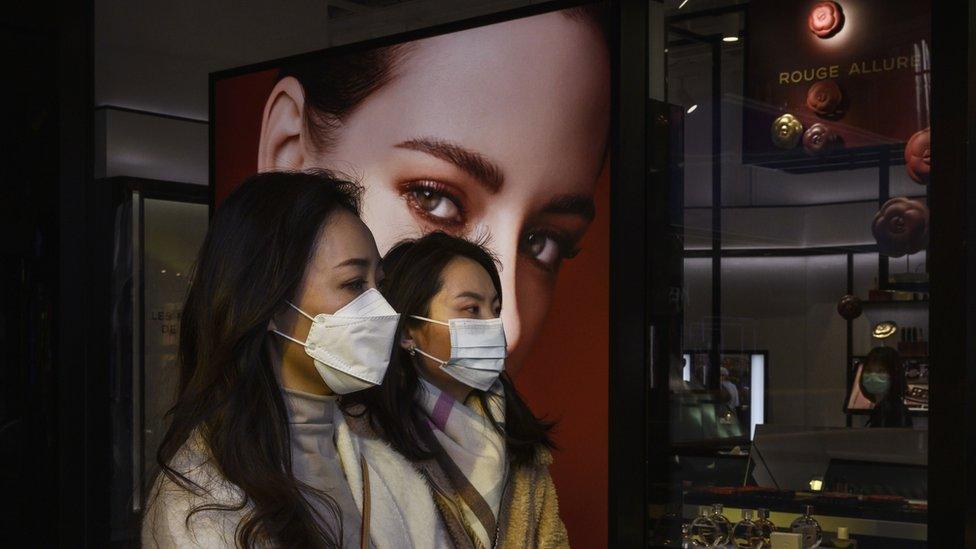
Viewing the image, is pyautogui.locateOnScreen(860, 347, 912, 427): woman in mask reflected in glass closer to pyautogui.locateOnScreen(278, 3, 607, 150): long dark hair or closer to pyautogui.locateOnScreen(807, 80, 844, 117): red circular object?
pyautogui.locateOnScreen(807, 80, 844, 117): red circular object

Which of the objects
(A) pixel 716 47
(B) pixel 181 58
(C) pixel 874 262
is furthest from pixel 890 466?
(B) pixel 181 58

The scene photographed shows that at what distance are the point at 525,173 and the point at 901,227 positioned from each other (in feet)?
4.05

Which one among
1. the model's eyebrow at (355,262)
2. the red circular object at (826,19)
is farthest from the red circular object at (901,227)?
the model's eyebrow at (355,262)

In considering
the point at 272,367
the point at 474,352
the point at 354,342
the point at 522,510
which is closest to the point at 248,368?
the point at 272,367

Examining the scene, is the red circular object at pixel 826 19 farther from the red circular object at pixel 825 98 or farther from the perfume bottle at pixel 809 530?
the perfume bottle at pixel 809 530

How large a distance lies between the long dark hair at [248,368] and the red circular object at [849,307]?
1.40 m

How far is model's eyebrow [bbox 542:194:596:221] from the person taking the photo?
3.61 meters

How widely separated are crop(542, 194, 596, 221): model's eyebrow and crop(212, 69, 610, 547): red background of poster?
1.1 inches

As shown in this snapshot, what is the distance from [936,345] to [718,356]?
2.06 feet

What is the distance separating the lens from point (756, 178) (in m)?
3.24

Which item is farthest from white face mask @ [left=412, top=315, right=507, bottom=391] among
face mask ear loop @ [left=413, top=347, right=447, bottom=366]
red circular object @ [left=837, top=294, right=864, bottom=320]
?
red circular object @ [left=837, top=294, right=864, bottom=320]

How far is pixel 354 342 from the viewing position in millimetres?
2553

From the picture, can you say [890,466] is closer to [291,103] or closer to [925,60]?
[925,60]

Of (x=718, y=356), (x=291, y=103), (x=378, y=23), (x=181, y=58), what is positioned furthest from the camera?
(x=378, y=23)
